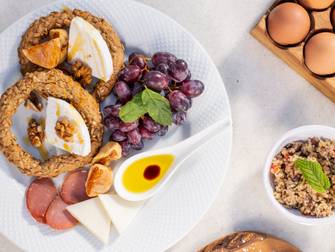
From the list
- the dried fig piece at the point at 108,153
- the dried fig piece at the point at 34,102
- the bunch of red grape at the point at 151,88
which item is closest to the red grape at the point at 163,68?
the bunch of red grape at the point at 151,88

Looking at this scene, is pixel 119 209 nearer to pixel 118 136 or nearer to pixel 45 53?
pixel 118 136

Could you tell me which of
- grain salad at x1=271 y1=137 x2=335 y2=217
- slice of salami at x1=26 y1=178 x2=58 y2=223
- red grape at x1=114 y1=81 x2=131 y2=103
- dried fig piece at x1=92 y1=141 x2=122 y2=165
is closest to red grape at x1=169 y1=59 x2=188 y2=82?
red grape at x1=114 y1=81 x2=131 y2=103

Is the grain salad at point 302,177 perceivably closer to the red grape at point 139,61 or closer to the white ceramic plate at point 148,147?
the white ceramic plate at point 148,147

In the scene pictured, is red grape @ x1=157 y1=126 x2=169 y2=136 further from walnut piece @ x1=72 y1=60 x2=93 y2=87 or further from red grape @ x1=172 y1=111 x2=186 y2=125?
walnut piece @ x1=72 y1=60 x2=93 y2=87

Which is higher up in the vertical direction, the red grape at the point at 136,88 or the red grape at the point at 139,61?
the red grape at the point at 139,61

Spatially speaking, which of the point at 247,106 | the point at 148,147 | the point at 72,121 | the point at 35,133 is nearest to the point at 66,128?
the point at 72,121

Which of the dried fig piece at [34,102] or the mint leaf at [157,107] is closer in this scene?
the mint leaf at [157,107]
